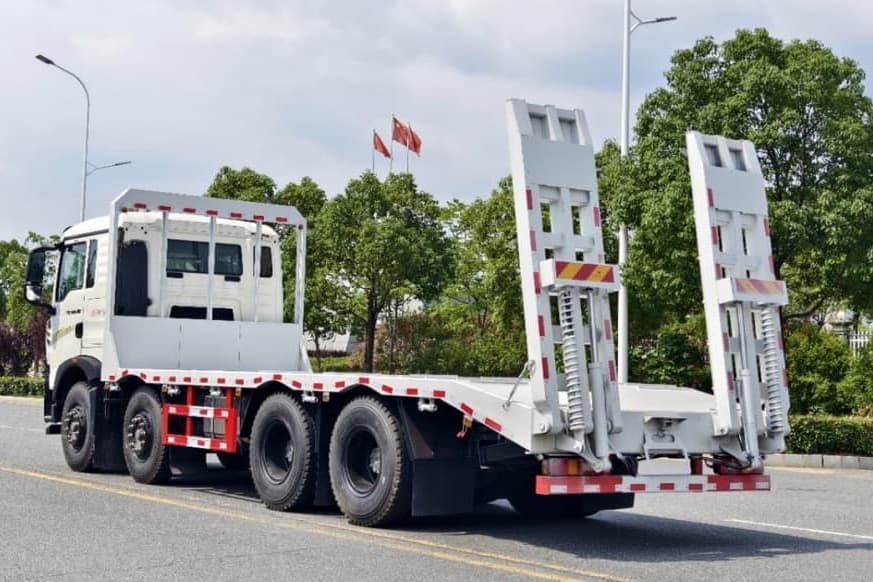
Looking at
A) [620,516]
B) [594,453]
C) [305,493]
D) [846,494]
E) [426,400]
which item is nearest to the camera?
[594,453]

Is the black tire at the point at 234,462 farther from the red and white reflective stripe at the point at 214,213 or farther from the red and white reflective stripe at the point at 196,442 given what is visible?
the red and white reflective stripe at the point at 214,213

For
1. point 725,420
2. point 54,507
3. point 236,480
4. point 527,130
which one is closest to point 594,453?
point 725,420

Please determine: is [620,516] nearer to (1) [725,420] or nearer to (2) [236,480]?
(1) [725,420]

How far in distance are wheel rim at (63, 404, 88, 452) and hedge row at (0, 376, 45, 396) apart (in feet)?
89.5

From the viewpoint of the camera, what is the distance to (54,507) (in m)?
10.7

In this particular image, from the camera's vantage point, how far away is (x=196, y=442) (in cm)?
1208

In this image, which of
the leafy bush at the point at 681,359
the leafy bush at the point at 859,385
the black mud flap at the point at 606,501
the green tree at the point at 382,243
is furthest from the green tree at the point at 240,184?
the black mud flap at the point at 606,501

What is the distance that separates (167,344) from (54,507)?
323cm

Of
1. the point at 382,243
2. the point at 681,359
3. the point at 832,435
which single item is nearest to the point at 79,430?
the point at 832,435

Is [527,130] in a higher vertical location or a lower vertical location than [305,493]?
higher

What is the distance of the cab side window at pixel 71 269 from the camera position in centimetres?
1417

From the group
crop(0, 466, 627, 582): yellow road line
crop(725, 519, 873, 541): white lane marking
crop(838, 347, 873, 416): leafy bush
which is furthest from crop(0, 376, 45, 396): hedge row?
crop(725, 519, 873, 541): white lane marking

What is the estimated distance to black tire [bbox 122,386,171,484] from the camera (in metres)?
12.7

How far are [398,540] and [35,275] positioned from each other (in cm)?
698
